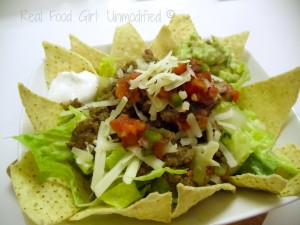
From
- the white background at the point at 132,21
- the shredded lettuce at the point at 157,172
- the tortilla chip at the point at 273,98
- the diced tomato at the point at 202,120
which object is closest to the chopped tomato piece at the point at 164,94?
the diced tomato at the point at 202,120

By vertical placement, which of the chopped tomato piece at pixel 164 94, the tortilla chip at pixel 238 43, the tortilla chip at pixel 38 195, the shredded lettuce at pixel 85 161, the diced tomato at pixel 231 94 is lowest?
the tortilla chip at pixel 38 195

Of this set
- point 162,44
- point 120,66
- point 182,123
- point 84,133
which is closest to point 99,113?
point 84,133

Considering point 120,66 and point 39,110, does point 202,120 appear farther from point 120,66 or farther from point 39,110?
point 39,110

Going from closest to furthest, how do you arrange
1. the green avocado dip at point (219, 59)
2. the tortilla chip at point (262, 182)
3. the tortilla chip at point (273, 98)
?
the tortilla chip at point (262, 182)
the tortilla chip at point (273, 98)
the green avocado dip at point (219, 59)

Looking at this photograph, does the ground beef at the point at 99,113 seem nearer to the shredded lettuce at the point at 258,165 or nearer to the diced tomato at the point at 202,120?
the diced tomato at the point at 202,120

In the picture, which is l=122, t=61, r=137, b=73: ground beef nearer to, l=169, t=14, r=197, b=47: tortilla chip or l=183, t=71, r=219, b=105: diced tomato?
l=183, t=71, r=219, b=105: diced tomato

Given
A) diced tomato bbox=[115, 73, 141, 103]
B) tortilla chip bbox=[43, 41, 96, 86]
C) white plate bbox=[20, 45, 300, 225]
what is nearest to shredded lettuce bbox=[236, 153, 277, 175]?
white plate bbox=[20, 45, 300, 225]

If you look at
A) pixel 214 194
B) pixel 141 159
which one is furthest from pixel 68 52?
pixel 214 194
